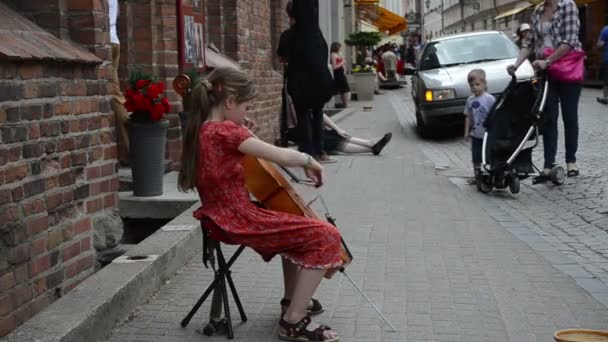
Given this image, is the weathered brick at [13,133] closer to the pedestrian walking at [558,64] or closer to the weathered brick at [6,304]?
the weathered brick at [6,304]

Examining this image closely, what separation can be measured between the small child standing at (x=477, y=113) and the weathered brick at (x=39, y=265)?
235 inches

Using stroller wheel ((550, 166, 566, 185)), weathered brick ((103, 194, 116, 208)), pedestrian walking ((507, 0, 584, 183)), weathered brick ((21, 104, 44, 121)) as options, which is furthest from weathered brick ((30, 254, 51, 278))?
stroller wheel ((550, 166, 566, 185))

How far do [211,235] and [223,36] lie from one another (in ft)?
24.9

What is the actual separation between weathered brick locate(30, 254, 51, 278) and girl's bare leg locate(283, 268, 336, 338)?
1.23 m

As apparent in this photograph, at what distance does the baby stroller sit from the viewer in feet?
31.0

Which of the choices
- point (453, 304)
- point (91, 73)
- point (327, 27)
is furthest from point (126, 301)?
point (327, 27)

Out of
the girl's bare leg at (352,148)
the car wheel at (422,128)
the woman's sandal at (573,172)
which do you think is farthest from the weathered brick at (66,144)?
the car wheel at (422,128)

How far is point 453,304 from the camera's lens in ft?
17.8

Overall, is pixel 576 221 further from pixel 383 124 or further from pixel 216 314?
pixel 383 124

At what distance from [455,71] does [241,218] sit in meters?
11.7

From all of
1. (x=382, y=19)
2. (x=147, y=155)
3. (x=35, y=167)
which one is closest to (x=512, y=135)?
(x=147, y=155)

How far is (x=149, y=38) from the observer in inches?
354

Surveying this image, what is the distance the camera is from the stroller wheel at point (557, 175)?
9.80 meters

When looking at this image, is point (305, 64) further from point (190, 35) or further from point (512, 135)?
point (512, 135)
